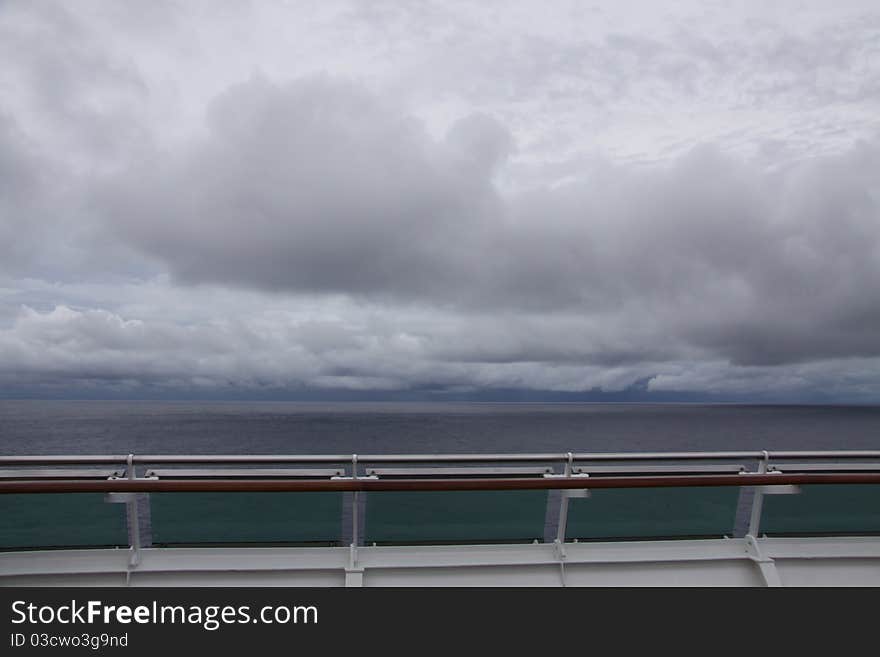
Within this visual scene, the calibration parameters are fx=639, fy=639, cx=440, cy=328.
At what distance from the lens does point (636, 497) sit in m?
4.36

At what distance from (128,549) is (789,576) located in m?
4.32

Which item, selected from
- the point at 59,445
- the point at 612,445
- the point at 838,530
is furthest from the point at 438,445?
the point at 838,530

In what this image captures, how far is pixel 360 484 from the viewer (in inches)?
145

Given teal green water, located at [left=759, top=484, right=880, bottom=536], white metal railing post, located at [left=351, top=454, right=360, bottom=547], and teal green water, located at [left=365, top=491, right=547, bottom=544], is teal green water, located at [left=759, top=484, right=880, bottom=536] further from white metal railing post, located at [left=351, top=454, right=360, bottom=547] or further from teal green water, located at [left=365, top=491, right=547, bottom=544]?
white metal railing post, located at [left=351, top=454, right=360, bottom=547]

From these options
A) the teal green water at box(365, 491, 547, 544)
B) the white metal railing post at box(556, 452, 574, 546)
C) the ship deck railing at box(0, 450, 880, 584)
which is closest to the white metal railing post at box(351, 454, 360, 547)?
the ship deck railing at box(0, 450, 880, 584)

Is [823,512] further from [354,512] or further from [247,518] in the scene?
[247,518]

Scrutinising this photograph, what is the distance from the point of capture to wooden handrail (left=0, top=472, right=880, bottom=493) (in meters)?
3.53

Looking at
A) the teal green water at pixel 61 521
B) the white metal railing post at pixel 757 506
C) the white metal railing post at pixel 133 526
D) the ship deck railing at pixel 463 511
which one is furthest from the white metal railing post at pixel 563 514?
the teal green water at pixel 61 521

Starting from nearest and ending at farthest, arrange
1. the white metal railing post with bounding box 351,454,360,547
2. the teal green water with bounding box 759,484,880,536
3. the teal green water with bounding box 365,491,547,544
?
the white metal railing post with bounding box 351,454,360,547 → the teal green water with bounding box 365,491,547,544 → the teal green water with bounding box 759,484,880,536

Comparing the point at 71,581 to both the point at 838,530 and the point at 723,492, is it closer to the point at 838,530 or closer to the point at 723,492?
the point at 723,492

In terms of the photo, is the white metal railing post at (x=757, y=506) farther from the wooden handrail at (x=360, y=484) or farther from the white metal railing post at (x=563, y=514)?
the white metal railing post at (x=563, y=514)

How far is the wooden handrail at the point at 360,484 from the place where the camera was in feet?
11.6

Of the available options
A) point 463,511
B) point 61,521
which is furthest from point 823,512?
point 61,521
